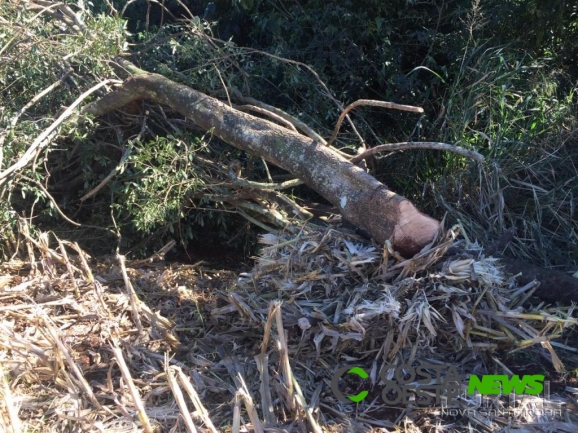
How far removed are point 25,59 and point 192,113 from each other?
3.95ft

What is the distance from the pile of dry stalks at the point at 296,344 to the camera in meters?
2.89

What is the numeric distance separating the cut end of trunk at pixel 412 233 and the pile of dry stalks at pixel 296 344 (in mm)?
78

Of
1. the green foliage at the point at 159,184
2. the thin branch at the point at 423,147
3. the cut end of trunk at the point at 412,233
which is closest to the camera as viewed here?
the cut end of trunk at the point at 412,233

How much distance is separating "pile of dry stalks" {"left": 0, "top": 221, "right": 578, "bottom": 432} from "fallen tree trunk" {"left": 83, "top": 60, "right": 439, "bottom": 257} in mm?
132

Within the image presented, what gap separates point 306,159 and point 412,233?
92cm

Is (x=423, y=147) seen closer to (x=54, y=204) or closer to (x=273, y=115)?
(x=273, y=115)

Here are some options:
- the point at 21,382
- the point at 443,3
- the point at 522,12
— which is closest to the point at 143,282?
the point at 21,382

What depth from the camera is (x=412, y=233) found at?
334cm

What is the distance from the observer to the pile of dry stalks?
289 centimetres

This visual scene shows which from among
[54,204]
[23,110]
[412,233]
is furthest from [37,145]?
[412,233]

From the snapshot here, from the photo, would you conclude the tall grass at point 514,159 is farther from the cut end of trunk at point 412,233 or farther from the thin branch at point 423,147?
the cut end of trunk at point 412,233

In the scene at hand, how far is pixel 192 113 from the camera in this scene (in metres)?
4.45

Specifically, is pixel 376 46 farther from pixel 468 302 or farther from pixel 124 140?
pixel 468 302

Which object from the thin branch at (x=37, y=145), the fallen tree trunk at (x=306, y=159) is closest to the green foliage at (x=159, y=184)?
the fallen tree trunk at (x=306, y=159)
